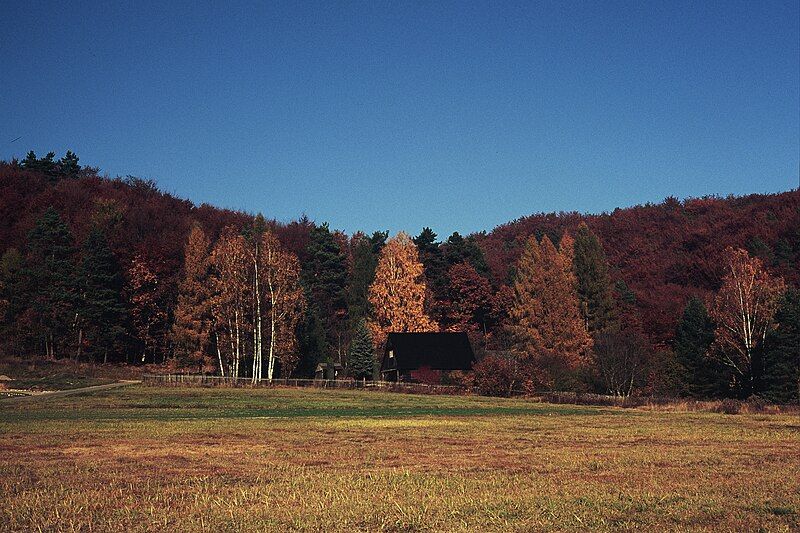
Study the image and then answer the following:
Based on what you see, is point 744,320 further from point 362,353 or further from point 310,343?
point 310,343

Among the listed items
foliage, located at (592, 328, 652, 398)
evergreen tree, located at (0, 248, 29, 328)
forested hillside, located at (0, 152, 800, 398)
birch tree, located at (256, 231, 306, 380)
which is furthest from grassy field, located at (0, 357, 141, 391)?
foliage, located at (592, 328, 652, 398)

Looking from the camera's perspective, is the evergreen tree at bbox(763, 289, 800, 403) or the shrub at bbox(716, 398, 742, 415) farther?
the evergreen tree at bbox(763, 289, 800, 403)

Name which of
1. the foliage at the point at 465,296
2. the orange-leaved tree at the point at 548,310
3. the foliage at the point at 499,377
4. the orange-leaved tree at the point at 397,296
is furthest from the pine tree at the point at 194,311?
the foliage at the point at 465,296

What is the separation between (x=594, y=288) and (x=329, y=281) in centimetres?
3842

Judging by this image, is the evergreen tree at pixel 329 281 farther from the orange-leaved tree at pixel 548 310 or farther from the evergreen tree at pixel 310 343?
the orange-leaved tree at pixel 548 310

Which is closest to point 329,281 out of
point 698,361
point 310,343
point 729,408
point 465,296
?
point 465,296

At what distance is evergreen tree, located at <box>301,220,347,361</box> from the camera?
10625cm

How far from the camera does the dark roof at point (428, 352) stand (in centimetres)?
8200

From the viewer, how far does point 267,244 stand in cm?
7344

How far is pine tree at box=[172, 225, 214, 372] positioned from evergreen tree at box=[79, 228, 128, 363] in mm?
9666

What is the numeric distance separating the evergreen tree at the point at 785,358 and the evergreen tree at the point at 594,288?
29.6 meters

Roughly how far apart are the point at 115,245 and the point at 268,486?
78.5 meters

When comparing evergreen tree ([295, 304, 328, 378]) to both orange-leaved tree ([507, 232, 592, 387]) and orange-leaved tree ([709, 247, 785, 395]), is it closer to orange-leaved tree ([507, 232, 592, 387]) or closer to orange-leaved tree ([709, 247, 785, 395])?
orange-leaved tree ([507, 232, 592, 387])

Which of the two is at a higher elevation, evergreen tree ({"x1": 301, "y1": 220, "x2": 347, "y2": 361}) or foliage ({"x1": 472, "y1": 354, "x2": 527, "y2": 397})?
evergreen tree ({"x1": 301, "y1": 220, "x2": 347, "y2": 361})
